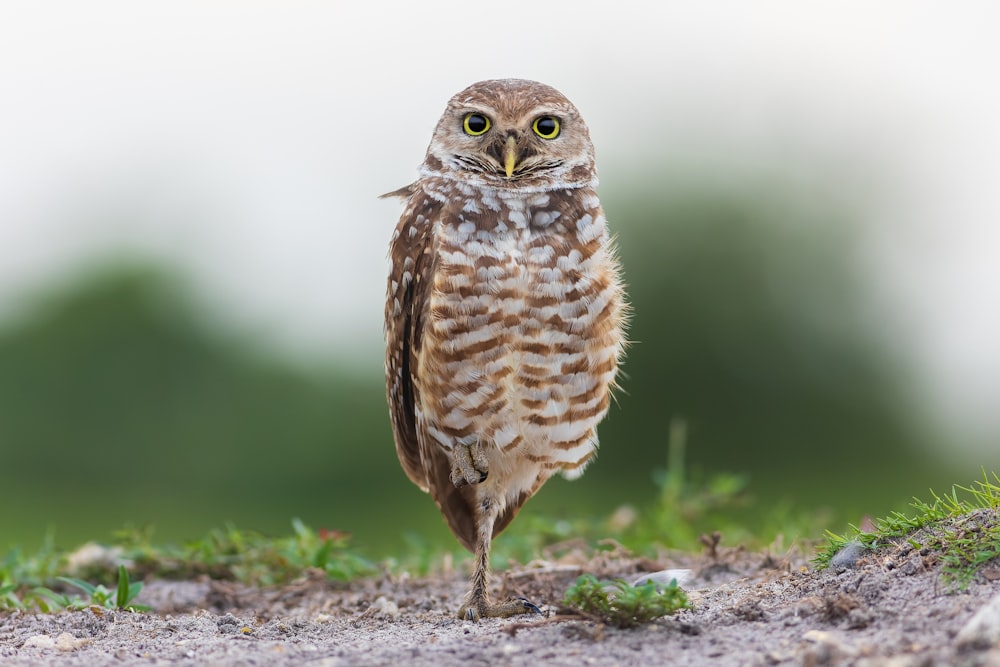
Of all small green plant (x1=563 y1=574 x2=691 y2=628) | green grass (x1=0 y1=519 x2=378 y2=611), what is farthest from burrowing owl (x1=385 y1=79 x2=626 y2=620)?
small green plant (x1=563 y1=574 x2=691 y2=628)

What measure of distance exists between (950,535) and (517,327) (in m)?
1.48

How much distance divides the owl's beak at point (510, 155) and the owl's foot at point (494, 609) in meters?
1.51

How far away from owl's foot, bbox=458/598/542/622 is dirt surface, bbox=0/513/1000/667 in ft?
0.34

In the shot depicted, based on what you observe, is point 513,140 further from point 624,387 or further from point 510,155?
point 624,387

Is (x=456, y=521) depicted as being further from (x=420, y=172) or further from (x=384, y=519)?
(x=384, y=519)

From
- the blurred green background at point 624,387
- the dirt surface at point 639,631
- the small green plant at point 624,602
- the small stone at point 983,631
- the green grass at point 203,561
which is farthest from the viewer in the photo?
the blurred green background at point 624,387

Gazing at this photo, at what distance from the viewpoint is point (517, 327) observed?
379 centimetres

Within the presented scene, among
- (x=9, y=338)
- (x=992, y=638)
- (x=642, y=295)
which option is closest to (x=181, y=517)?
(x=9, y=338)

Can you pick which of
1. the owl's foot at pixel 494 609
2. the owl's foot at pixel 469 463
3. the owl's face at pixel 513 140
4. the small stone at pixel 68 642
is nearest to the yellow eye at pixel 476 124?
the owl's face at pixel 513 140

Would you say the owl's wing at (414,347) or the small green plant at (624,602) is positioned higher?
the owl's wing at (414,347)

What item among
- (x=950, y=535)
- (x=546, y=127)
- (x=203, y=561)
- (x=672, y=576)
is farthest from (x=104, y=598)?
(x=950, y=535)

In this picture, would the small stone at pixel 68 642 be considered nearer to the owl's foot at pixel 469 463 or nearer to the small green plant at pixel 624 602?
the owl's foot at pixel 469 463

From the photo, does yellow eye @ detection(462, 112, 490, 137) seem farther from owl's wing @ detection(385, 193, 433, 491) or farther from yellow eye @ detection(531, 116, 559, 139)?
owl's wing @ detection(385, 193, 433, 491)

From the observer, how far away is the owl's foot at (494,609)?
3.83 m
